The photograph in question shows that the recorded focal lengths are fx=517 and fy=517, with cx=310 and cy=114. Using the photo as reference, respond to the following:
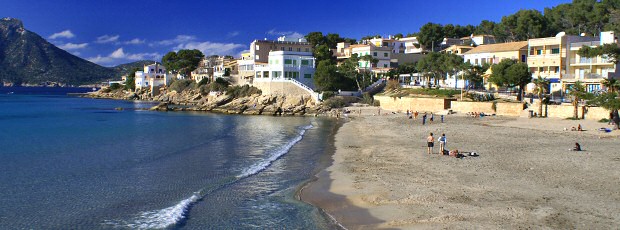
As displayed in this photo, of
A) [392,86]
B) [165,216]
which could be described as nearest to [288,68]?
[392,86]

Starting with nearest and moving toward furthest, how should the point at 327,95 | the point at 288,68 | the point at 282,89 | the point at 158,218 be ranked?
the point at 158,218, the point at 327,95, the point at 282,89, the point at 288,68

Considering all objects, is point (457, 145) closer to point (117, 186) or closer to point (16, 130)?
point (117, 186)

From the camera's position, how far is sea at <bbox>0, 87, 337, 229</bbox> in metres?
16.2

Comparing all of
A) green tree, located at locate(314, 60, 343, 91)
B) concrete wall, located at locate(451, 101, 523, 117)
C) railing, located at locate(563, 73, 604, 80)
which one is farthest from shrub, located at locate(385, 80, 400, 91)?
railing, located at locate(563, 73, 604, 80)

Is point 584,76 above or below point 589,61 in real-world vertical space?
below

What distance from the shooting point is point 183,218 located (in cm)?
1622

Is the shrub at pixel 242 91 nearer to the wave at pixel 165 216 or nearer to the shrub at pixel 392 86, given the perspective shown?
the shrub at pixel 392 86

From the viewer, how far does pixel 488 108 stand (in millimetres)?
48312

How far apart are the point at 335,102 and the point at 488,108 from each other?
23.3 meters

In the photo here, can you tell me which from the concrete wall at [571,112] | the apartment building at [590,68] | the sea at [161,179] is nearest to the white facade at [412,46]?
the apartment building at [590,68]

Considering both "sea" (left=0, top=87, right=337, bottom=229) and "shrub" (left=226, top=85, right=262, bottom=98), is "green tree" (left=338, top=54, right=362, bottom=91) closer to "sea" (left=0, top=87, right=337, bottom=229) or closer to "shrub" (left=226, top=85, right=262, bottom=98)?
"shrub" (left=226, top=85, right=262, bottom=98)

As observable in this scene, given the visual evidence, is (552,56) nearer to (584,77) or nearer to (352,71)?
(584,77)

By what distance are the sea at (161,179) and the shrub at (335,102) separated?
2423cm

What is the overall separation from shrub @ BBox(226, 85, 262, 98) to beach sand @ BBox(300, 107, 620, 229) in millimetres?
46616
